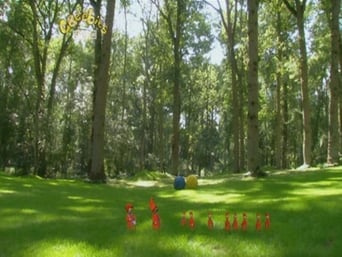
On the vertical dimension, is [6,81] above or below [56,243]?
above

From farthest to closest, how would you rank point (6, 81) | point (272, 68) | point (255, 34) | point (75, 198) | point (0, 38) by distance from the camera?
point (6, 81), point (272, 68), point (0, 38), point (255, 34), point (75, 198)

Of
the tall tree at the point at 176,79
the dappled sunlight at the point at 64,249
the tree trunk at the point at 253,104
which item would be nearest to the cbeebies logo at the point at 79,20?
the tree trunk at the point at 253,104

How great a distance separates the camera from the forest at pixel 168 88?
21219 millimetres

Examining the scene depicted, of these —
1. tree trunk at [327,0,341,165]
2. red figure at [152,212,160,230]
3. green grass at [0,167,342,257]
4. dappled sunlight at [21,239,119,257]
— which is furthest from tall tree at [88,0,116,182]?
dappled sunlight at [21,239,119,257]

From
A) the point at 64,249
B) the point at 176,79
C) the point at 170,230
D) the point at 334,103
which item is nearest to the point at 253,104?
the point at 334,103

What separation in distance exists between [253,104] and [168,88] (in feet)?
84.0

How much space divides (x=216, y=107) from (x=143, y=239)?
5862cm

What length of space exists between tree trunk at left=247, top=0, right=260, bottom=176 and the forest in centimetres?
3

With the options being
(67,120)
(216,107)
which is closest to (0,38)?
(67,120)

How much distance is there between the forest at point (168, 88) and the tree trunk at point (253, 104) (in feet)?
0.11

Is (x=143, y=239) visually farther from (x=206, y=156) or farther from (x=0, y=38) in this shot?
(x=206, y=156)

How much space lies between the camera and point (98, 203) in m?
10.1

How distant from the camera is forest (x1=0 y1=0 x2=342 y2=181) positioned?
21219mm

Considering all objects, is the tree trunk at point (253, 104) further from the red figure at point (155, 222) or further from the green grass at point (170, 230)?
the red figure at point (155, 222)
